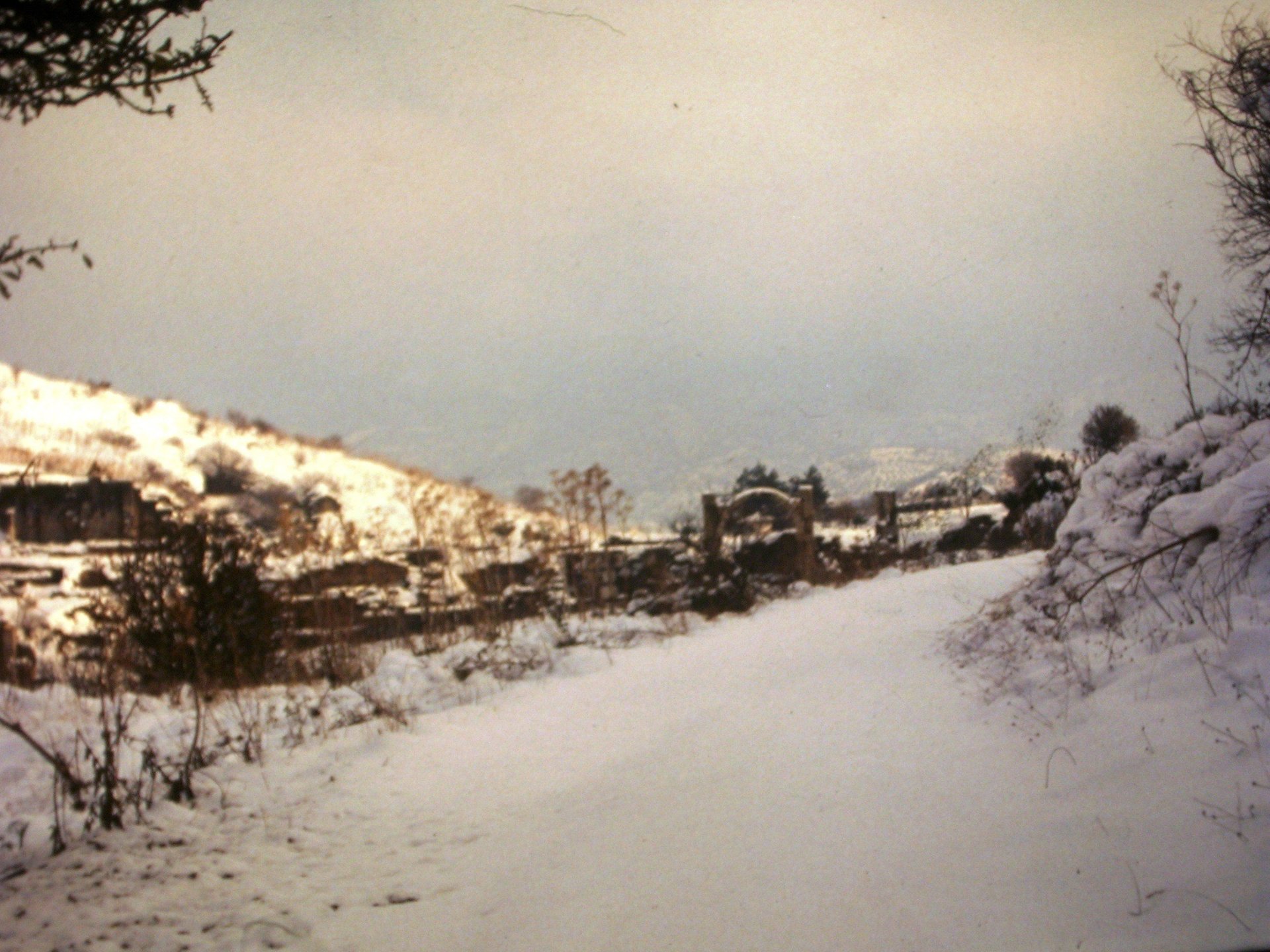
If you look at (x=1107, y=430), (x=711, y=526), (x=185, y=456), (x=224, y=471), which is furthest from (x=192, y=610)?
(x=1107, y=430)

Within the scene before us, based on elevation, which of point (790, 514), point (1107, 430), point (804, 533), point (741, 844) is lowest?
point (741, 844)

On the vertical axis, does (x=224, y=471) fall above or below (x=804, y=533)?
above

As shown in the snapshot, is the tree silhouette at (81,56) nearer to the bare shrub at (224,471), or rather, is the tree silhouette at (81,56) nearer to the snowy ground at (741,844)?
the snowy ground at (741,844)

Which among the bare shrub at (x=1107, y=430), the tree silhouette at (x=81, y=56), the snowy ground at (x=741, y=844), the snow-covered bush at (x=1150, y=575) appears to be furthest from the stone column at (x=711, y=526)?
the tree silhouette at (x=81, y=56)

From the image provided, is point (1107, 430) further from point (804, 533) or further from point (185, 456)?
point (185, 456)

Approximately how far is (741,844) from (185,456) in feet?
20.9

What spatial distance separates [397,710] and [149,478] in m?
3.32

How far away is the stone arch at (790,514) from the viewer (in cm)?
1065

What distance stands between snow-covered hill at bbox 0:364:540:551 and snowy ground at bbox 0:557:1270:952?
163 centimetres

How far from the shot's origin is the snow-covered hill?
4.68 meters

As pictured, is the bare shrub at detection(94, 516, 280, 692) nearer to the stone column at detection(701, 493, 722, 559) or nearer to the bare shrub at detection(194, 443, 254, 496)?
the bare shrub at detection(194, 443, 254, 496)

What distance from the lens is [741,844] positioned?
257cm

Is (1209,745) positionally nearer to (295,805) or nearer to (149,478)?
(295,805)

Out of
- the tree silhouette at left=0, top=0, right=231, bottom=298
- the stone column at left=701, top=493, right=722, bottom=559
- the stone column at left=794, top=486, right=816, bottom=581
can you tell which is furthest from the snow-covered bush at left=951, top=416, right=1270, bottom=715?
the stone column at left=794, top=486, right=816, bottom=581
